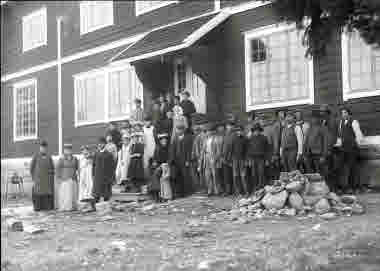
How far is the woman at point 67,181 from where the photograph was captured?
13.5 meters

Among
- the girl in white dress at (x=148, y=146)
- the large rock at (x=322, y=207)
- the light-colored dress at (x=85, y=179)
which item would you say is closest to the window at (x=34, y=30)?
the light-colored dress at (x=85, y=179)

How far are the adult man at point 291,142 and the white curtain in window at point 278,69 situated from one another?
1.39 m

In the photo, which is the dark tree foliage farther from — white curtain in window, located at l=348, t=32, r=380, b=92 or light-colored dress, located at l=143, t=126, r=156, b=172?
light-colored dress, located at l=143, t=126, r=156, b=172

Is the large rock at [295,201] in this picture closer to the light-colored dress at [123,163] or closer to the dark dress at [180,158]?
the dark dress at [180,158]

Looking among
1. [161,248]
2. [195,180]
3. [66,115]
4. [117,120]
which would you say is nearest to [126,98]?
[117,120]

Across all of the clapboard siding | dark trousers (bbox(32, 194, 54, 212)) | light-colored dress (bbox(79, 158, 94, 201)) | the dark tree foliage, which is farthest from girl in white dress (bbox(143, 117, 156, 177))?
the dark tree foliage

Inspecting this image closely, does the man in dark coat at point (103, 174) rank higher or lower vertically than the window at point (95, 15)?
lower

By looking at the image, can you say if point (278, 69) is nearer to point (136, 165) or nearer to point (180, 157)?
point (180, 157)

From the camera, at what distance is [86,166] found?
543 inches

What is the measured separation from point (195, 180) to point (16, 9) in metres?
14.1

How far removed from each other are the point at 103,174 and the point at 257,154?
4.00 metres

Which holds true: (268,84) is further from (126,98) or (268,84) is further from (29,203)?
(29,203)

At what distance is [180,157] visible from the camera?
503 inches

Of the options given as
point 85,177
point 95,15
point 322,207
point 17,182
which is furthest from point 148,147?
point 95,15
